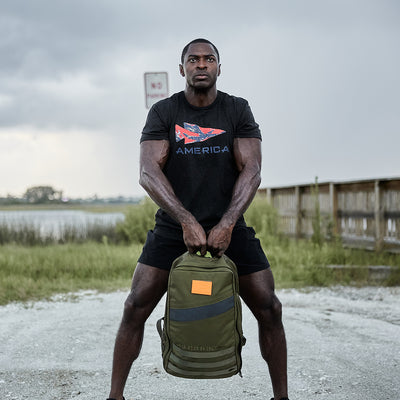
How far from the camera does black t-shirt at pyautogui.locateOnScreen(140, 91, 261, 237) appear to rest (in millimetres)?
3137

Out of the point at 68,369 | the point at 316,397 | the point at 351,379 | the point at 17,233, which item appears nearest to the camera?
the point at 316,397

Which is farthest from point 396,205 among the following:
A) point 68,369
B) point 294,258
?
point 68,369

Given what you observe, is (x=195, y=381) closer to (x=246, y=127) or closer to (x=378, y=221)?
(x=246, y=127)

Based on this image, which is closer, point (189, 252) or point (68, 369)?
point (189, 252)

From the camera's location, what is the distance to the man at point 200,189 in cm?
313

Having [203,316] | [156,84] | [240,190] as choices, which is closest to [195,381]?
[203,316]

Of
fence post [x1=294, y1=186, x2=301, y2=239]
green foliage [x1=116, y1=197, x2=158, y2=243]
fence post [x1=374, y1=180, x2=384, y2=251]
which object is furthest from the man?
fence post [x1=294, y1=186, x2=301, y2=239]

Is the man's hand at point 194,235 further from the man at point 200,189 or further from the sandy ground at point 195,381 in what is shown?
the sandy ground at point 195,381

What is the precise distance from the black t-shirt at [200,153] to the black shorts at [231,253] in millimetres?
59

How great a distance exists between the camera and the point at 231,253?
3.19 meters

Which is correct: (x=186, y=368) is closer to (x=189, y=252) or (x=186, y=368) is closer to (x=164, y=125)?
(x=189, y=252)

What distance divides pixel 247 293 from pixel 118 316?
3.54 meters

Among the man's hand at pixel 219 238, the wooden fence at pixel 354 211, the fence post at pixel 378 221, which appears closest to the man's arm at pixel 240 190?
the man's hand at pixel 219 238

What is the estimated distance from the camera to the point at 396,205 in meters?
11.2
